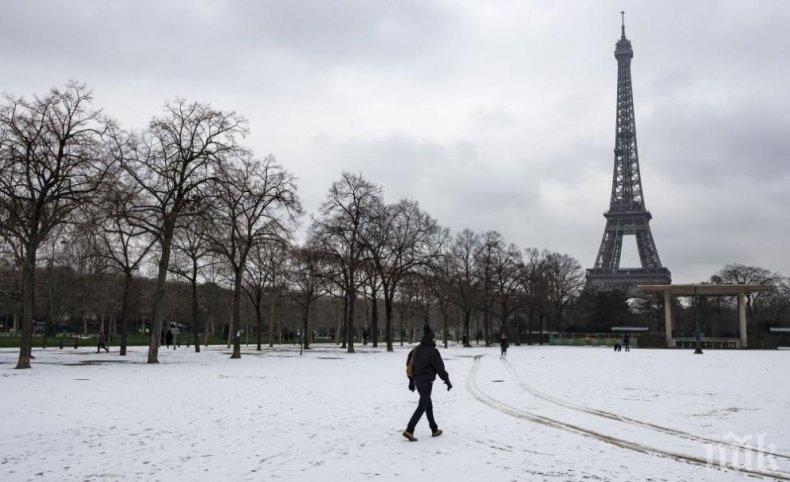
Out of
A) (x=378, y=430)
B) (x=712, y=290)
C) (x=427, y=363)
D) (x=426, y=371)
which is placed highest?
(x=712, y=290)

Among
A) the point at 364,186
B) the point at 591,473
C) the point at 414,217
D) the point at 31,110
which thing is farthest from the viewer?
the point at 414,217

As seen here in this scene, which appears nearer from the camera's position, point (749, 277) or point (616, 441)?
point (616, 441)

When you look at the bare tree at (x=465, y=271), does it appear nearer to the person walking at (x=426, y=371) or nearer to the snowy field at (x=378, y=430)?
the snowy field at (x=378, y=430)

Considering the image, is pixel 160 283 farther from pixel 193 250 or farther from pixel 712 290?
pixel 712 290

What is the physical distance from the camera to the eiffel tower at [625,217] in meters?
102

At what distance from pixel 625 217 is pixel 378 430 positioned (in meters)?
105

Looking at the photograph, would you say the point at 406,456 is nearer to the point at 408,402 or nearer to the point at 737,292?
the point at 408,402

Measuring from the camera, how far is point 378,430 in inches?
439

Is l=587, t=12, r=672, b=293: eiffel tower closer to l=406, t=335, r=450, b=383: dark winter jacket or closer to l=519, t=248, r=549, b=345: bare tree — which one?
l=519, t=248, r=549, b=345: bare tree

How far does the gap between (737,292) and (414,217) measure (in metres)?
34.0

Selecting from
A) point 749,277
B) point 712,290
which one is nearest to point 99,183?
point 712,290

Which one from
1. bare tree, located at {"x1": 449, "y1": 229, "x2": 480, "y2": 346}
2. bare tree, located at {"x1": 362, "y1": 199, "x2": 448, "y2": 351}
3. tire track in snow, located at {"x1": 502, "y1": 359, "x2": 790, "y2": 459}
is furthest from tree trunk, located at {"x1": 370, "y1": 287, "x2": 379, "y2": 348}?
tire track in snow, located at {"x1": 502, "y1": 359, "x2": 790, "y2": 459}

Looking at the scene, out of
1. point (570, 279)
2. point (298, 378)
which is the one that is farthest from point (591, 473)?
point (570, 279)

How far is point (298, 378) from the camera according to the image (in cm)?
2144
